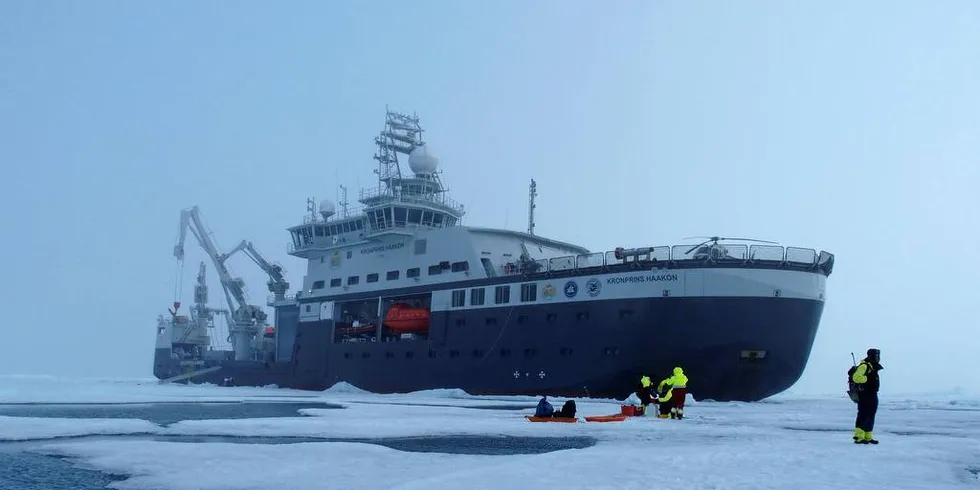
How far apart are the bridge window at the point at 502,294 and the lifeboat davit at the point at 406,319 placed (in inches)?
202

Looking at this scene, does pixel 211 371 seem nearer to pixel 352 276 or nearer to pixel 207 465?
pixel 352 276

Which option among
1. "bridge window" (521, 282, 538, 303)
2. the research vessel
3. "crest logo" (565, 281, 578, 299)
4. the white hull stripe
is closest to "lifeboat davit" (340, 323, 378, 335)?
the research vessel

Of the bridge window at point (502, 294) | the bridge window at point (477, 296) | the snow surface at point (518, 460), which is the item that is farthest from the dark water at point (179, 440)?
the bridge window at point (477, 296)

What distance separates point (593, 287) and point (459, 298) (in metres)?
7.73

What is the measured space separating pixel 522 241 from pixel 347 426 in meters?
26.7

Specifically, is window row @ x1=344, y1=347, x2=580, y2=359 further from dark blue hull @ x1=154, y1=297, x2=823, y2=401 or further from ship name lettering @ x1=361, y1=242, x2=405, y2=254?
ship name lettering @ x1=361, y1=242, x2=405, y2=254

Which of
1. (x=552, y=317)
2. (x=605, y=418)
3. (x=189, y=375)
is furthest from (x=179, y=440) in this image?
(x=189, y=375)

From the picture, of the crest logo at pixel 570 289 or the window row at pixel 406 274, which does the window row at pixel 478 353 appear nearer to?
the crest logo at pixel 570 289

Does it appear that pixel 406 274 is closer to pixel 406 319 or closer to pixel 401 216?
pixel 406 319

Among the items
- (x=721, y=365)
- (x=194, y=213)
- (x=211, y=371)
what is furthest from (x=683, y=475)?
(x=194, y=213)

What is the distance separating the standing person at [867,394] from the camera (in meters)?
12.5

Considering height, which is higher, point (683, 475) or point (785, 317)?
point (785, 317)

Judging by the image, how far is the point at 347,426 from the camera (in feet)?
48.7

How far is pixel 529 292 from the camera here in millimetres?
34938
